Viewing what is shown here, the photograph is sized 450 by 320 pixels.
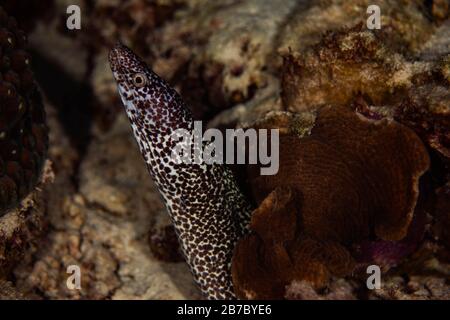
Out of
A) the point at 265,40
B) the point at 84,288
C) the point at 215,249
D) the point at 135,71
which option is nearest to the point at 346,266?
the point at 215,249

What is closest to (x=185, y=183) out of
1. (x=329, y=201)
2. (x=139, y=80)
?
(x=139, y=80)

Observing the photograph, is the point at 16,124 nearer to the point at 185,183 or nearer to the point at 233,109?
the point at 185,183

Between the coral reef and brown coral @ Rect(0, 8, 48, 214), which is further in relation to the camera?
brown coral @ Rect(0, 8, 48, 214)

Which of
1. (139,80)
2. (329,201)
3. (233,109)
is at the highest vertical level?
(139,80)

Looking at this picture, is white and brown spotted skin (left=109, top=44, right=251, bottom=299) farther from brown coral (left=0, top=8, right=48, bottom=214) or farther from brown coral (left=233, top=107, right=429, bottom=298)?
brown coral (left=0, top=8, right=48, bottom=214)

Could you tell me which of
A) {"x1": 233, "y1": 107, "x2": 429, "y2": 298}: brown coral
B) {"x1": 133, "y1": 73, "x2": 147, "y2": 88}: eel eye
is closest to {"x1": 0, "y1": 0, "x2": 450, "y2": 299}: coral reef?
{"x1": 233, "y1": 107, "x2": 429, "y2": 298}: brown coral

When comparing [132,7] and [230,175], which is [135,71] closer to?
[230,175]
